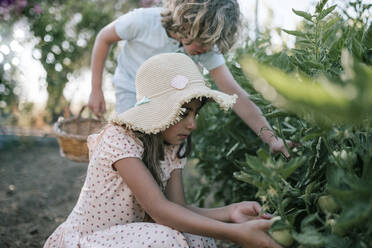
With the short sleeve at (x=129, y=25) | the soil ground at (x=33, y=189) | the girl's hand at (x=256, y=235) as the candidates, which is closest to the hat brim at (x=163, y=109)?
the girl's hand at (x=256, y=235)

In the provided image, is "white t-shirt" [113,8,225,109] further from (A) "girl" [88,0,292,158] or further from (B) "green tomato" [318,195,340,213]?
(B) "green tomato" [318,195,340,213]

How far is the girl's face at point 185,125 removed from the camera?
1444 millimetres

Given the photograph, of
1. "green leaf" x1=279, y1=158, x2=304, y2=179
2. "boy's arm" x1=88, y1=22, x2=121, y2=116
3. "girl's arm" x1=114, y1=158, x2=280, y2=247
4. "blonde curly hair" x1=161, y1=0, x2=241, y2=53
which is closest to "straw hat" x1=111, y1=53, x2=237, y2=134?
"girl's arm" x1=114, y1=158, x2=280, y2=247

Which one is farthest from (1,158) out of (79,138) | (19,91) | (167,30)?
(167,30)

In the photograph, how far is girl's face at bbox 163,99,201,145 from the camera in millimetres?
1444

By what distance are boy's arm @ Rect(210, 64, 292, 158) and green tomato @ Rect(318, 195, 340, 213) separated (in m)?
0.51

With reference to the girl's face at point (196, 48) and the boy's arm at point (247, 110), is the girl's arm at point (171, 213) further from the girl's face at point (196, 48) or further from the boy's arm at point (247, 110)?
the girl's face at point (196, 48)

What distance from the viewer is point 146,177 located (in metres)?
1.32

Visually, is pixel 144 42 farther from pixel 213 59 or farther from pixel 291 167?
pixel 291 167

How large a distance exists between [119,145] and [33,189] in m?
1.79

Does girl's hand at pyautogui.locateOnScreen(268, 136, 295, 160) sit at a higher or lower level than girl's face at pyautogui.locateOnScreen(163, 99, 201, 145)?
lower

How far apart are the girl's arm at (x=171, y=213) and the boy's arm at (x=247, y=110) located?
1.25 feet

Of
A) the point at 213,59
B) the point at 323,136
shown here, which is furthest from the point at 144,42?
the point at 323,136

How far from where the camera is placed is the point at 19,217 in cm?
240
